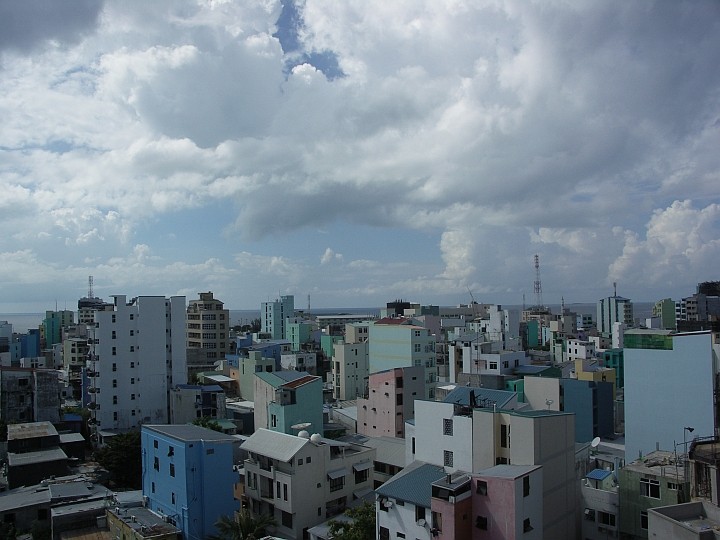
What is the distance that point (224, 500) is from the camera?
2048 cm

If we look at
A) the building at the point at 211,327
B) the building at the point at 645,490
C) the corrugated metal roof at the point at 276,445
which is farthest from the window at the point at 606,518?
the building at the point at 211,327

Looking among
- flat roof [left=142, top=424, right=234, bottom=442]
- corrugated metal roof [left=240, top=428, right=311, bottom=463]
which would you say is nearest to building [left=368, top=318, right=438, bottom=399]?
corrugated metal roof [left=240, top=428, right=311, bottom=463]

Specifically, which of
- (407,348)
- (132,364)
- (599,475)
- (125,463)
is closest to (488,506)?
(599,475)

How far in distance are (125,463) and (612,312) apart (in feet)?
276

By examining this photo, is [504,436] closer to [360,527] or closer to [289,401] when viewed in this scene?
[360,527]

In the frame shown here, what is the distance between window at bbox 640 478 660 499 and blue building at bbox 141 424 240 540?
43.0 ft

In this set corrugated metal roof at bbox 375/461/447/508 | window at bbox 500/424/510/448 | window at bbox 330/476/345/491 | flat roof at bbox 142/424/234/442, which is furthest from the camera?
window at bbox 330/476/345/491

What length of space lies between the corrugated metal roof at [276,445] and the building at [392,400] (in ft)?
35.5

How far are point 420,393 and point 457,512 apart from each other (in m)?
17.1

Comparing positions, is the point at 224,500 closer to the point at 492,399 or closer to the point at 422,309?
the point at 492,399

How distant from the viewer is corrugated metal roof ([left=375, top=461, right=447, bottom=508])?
51.8 feet

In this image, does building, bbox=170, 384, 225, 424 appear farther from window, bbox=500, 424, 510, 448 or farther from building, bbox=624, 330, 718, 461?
window, bbox=500, 424, 510, 448

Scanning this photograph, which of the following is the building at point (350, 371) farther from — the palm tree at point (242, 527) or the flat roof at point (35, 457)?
the palm tree at point (242, 527)

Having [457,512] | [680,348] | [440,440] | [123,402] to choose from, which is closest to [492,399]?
[440,440]
